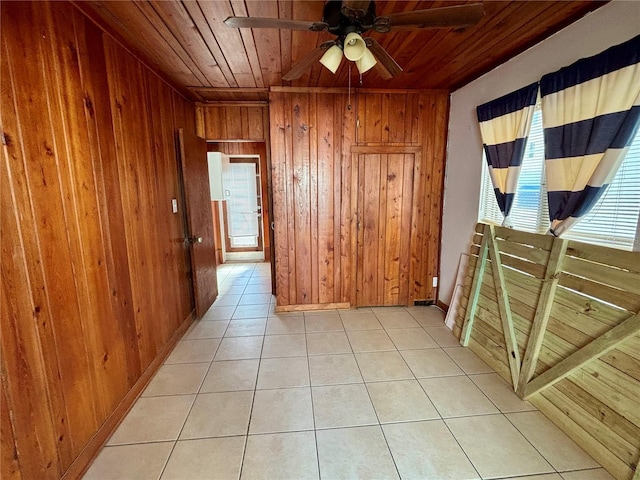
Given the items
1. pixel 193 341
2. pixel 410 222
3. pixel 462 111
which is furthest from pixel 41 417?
pixel 462 111

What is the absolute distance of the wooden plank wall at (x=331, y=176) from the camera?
3084 mm

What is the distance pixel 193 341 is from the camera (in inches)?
108

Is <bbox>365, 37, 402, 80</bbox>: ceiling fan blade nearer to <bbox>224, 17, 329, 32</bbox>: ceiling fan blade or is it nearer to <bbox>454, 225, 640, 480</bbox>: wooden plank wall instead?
<bbox>224, 17, 329, 32</bbox>: ceiling fan blade

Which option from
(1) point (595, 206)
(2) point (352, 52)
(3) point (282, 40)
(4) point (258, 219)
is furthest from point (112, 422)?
(4) point (258, 219)

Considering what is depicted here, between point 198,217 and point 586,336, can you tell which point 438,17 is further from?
point 198,217

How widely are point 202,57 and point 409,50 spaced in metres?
1.61

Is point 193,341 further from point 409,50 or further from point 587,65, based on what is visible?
point 587,65

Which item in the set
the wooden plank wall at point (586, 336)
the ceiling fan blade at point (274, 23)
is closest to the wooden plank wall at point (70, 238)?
the ceiling fan blade at point (274, 23)

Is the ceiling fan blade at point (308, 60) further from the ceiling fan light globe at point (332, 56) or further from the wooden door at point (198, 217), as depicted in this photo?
the wooden door at point (198, 217)

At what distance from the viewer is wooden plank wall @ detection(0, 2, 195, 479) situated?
1.15 metres

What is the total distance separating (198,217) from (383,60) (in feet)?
7.89

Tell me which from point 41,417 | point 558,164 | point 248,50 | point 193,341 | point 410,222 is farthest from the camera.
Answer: point 410,222

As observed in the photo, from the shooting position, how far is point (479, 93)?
8.69ft

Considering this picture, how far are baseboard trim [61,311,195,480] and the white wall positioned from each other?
2938 mm
